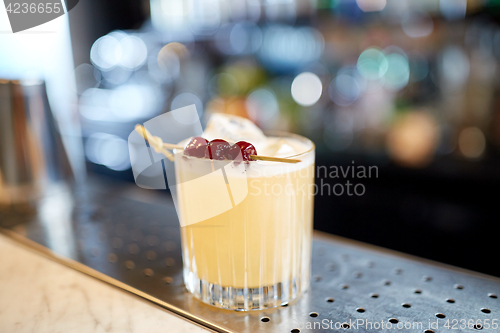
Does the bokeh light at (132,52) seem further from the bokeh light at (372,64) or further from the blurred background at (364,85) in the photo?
the bokeh light at (372,64)

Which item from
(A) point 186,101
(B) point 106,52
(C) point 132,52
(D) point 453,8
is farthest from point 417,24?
(B) point 106,52

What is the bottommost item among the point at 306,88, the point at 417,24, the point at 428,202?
the point at 428,202

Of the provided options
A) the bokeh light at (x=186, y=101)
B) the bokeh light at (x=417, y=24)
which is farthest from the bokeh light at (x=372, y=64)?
the bokeh light at (x=186, y=101)

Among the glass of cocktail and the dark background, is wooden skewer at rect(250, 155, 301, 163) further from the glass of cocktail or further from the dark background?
the dark background

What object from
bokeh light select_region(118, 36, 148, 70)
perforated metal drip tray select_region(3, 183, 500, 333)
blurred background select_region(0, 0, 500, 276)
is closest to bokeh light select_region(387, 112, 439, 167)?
blurred background select_region(0, 0, 500, 276)

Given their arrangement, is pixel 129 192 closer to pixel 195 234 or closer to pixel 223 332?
pixel 195 234

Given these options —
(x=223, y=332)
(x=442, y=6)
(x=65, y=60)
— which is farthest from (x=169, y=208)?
(x=65, y=60)

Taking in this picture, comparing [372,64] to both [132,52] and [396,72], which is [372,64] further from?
[132,52]
